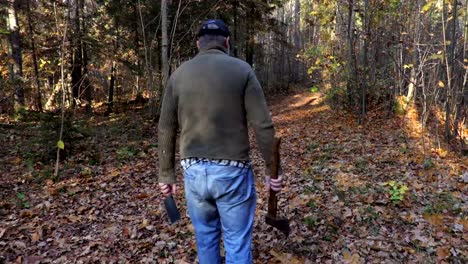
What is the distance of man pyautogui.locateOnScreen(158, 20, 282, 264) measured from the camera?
8.52 feet

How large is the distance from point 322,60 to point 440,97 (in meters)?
4.55

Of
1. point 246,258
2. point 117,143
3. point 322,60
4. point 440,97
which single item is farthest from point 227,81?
point 322,60

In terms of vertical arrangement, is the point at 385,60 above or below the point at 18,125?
above

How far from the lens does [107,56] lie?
605 inches

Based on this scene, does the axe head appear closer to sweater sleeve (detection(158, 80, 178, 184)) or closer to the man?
the man

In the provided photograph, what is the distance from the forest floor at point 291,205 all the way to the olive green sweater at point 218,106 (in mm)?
2167

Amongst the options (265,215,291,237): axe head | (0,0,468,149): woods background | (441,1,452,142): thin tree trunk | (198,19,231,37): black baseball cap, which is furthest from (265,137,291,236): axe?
(0,0,468,149): woods background

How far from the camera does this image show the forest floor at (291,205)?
4.50 m

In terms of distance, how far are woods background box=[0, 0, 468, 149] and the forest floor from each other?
148 centimetres

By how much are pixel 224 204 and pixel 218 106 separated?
755 millimetres

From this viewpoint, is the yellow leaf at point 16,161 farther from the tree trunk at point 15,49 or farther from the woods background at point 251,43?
the tree trunk at point 15,49

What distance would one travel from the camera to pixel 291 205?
561 cm

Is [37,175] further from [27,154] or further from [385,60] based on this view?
[385,60]

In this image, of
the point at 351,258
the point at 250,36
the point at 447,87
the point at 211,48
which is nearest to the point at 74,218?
the point at 351,258
